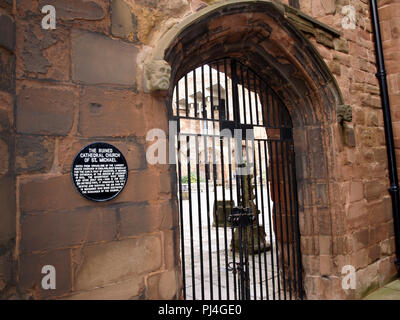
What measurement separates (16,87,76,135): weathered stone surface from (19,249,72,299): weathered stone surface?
0.71 m

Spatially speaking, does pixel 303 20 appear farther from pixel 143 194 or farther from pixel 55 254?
pixel 55 254

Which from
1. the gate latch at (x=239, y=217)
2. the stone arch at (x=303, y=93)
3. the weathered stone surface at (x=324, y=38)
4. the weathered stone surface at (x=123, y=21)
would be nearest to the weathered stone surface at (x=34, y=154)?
the weathered stone surface at (x=123, y=21)

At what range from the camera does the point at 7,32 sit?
1.56 metres

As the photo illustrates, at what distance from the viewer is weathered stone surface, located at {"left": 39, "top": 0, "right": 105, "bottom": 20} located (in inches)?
69.7

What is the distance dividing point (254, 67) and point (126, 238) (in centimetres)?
237

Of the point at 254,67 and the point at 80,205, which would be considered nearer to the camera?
the point at 80,205

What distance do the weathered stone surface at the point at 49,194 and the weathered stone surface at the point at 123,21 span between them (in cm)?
103

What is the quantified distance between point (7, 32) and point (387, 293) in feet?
14.3

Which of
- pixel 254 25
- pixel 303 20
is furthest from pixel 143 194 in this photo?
pixel 303 20

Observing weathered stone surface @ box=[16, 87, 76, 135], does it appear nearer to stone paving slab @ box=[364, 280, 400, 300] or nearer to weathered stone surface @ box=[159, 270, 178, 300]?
weathered stone surface @ box=[159, 270, 178, 300]

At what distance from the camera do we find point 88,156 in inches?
70.4

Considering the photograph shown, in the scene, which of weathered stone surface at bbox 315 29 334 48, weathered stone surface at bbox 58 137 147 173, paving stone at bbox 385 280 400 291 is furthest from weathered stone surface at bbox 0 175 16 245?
paving stone at bbox 385 280 400 291

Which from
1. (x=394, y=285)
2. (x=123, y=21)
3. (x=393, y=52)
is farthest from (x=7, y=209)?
(x=393, y=52)

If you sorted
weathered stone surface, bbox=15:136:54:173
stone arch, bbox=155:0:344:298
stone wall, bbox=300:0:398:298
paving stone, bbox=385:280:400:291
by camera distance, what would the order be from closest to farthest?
weathered stone surface, bbox=15:136:54:173 → stone arch, bbox=155:0:344:298 → stone wall, bbox=300:0:398:298 → paving stone, bbox=385:280:400:291
